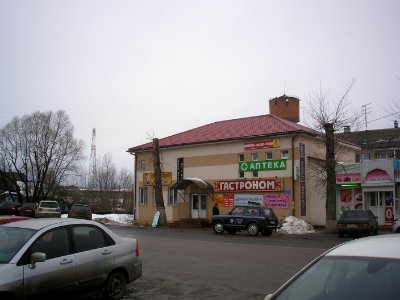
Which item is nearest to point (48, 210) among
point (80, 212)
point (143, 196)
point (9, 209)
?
point (80, 212)

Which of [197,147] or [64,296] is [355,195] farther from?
[64,296]

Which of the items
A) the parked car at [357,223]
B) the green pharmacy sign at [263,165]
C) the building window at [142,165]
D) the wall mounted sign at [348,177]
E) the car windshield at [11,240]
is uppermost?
the building window at [142,165]

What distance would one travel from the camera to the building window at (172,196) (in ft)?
134

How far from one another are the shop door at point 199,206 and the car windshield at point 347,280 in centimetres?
3543

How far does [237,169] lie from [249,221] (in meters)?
9.92

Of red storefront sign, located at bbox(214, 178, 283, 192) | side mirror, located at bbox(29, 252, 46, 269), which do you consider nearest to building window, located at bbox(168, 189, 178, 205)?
red storefront sign, located at bbox(214, 178, 283, 192)

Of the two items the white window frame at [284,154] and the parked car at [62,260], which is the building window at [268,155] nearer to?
the white window frame at [284,154]

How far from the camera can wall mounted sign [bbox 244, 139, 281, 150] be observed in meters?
34.5

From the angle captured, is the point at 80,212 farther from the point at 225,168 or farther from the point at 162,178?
the point at 225,168

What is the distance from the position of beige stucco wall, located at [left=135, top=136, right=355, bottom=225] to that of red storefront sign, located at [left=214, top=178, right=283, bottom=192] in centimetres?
43

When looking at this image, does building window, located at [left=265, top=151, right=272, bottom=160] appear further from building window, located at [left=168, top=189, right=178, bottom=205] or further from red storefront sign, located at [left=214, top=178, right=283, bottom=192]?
building window, located at [left=168, top=189, right=178, bottom=205]

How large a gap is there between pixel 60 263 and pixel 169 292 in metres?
3.03

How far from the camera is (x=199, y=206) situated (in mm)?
39531

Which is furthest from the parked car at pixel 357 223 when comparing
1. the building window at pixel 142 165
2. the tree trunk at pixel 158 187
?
the building window at pixel 142 165
